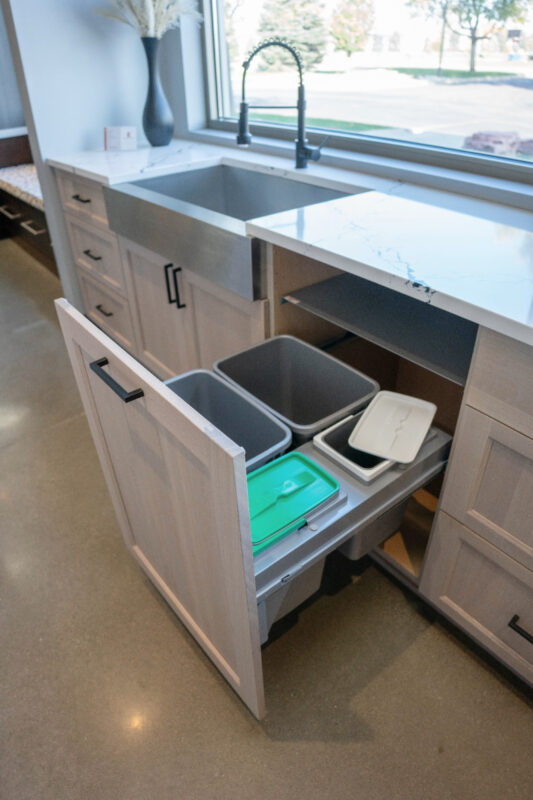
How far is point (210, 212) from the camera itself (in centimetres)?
150

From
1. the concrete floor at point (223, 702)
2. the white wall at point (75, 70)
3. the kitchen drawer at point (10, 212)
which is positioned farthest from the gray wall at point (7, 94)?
the concrete floor at point (223, 702)

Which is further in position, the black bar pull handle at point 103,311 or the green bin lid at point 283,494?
the black bar pull handle at point 103,311

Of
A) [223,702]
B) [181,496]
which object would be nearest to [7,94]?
[181,496]

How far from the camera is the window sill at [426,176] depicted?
143 centimetres

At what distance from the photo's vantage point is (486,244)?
1113 mm

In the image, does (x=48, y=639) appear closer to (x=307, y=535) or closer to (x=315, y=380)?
(x=307, y=535)

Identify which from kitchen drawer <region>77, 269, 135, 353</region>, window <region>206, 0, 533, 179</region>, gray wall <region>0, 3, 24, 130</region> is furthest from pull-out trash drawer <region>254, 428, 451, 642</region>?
gray wall <region>0, 3, 24, 130</region>

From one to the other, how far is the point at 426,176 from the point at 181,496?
4.19 feet

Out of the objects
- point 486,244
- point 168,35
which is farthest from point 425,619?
point 168,35

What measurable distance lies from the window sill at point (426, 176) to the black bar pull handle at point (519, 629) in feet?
2.95

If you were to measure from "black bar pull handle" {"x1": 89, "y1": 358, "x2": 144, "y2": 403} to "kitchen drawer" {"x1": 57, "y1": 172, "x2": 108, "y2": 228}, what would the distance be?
130cm

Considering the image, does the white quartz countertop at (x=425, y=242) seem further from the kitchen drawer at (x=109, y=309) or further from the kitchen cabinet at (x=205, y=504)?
the kitchen drawer at (x=109, y=309)

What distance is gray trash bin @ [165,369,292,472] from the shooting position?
3.92ft

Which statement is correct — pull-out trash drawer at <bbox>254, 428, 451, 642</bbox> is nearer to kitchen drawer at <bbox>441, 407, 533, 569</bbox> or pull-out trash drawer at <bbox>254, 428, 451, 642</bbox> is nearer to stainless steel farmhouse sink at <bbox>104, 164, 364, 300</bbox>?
kitchen drawer at <bbox>441, 407, 533, 569</bbox>
